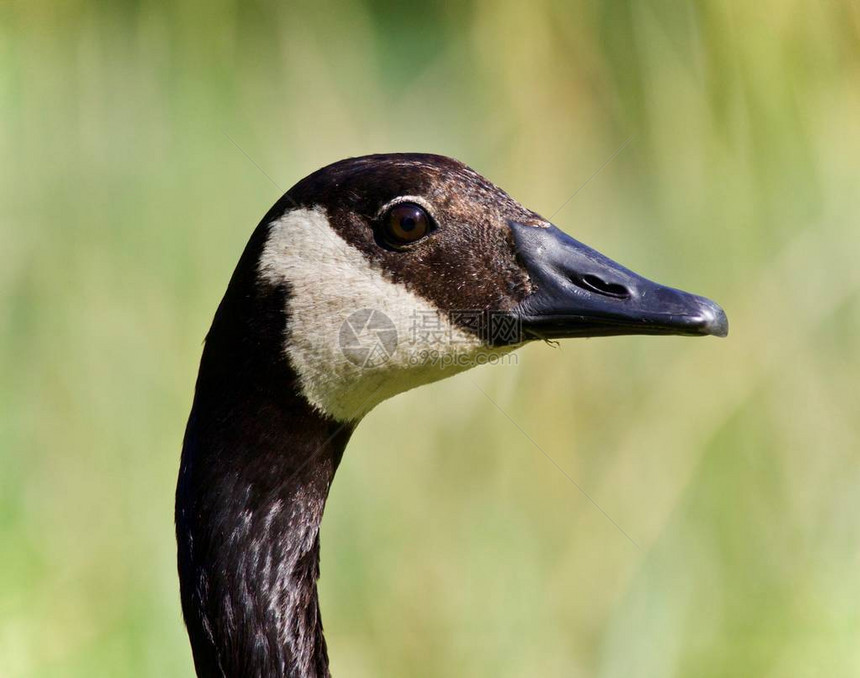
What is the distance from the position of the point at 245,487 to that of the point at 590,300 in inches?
35.5

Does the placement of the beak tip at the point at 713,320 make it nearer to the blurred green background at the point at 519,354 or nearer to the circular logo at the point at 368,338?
the circular logo at the point at 368,338

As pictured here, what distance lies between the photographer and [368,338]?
7.88 feet

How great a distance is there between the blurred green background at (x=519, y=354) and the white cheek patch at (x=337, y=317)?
1.82m

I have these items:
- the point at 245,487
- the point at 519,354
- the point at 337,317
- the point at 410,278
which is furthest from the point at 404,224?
the point at 519,354

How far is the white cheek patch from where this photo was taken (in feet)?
7.79

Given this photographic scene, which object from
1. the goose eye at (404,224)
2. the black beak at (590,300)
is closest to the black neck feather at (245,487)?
the goose eye at (404,224)

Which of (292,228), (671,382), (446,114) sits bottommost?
(671,382)

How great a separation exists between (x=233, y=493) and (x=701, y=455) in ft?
8.16

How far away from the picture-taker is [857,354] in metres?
4.32

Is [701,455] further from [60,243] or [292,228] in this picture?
[60,243]

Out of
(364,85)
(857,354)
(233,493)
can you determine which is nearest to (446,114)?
(364,85)

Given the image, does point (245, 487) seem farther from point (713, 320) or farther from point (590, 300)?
point (713, 320)

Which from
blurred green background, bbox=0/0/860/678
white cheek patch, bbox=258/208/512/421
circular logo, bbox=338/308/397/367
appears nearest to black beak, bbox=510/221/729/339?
white cheek patch, bbox=258/208/512/421

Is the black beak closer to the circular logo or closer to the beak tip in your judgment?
the beak tip
